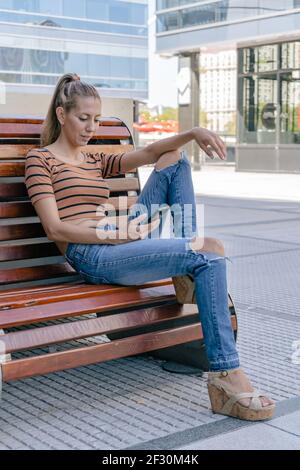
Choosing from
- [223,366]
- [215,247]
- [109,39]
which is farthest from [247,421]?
[109,39]

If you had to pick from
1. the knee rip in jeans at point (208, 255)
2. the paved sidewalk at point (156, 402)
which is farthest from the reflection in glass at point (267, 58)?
the knee rip in jeans at point (208, 255)

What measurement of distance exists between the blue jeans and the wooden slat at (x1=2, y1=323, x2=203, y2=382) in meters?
0.27

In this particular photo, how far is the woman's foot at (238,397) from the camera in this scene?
301 centimetres

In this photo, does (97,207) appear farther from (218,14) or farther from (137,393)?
(218,14)

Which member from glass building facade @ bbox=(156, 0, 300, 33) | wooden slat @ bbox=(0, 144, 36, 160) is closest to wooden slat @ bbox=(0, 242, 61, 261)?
wooden slat @ bbox=(0, 144, 36, 160)

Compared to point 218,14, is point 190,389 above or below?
below

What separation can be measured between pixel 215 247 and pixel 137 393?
0.79m

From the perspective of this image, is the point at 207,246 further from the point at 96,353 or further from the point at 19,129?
the point at 19,129

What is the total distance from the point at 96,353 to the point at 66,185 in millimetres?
868

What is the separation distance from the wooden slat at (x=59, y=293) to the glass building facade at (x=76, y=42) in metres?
3.86

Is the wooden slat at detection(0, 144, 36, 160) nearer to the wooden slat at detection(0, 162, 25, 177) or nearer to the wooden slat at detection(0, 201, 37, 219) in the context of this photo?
the wooden slat at detection(0, 162, 25, 177)

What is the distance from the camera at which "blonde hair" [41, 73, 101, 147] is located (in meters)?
3.51

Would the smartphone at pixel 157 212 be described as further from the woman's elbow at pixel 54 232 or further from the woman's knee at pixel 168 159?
the woman's elbow at pixel 54 232

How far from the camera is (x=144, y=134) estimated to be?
41344mm
